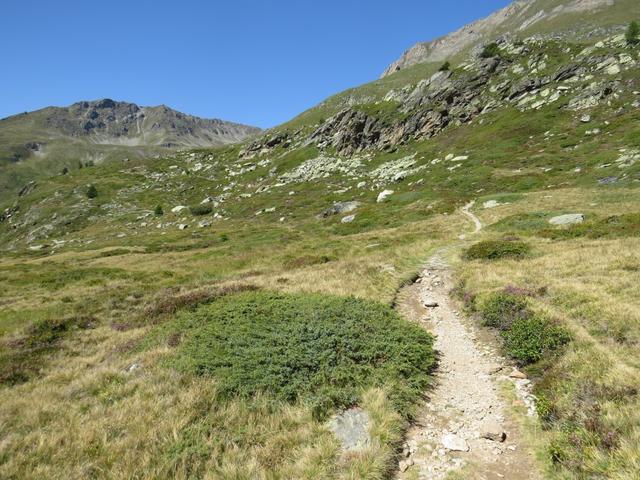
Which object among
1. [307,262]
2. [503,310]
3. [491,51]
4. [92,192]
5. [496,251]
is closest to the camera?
[503,310]

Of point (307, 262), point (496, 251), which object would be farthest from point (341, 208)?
point (496, 251)

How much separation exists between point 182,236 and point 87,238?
1222 inches

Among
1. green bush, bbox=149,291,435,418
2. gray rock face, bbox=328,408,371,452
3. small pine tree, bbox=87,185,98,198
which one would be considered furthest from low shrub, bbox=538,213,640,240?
small pine tree, bbox=87,185,98,198

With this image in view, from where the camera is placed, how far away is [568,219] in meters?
29.4

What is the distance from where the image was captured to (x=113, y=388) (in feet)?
32.0

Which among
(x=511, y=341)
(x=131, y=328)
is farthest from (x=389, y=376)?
(x=131, y=328)

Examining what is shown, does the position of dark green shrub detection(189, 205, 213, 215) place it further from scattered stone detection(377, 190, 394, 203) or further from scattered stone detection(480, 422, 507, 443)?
scattered stone detection(480, 422, 507, 443)

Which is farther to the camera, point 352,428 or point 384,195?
point 384,195

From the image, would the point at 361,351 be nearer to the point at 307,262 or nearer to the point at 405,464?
the point at 405,464

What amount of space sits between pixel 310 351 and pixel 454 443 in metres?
4.68

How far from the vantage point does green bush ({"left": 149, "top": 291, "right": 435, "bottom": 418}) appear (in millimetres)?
9266

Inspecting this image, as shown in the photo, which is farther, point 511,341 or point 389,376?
point 511,341

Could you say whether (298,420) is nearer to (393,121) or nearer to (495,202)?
(495,202)

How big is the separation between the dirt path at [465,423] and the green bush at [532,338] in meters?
0.60
